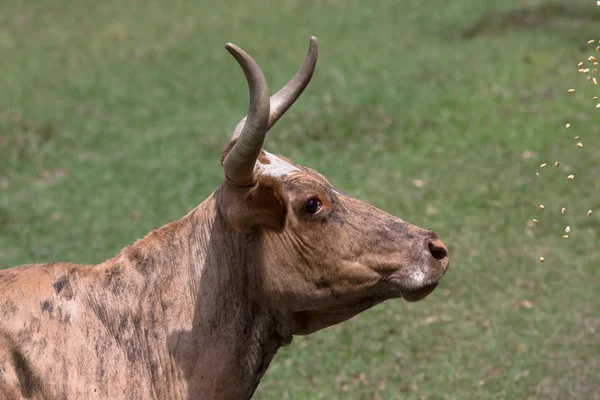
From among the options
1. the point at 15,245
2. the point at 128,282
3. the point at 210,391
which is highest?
the point at 128,282

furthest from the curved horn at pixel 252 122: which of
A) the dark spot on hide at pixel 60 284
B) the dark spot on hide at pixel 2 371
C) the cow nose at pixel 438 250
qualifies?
the dark spot on hide at pixel 2 371

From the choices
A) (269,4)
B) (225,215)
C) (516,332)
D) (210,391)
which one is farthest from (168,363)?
(269,4)

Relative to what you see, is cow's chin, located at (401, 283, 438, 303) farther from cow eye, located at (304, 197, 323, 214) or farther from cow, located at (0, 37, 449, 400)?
cow eye, located at (304, 197, 323, 214)

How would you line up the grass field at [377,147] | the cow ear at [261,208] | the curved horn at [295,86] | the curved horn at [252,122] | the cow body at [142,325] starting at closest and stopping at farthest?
the curved horn at [252,122]
the cow body at [142,325]
the cow ear at [261,208]
the curved horn at [295,86]
the grass field at [377,147]

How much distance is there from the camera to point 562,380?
290 inches

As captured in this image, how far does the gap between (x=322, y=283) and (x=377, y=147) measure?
767 cm

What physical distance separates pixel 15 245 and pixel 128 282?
5937mm

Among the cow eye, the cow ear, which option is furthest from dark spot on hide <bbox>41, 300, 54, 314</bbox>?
the cow eye

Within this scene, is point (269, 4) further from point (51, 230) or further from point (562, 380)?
point (562, 380)

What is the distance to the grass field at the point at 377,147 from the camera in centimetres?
812

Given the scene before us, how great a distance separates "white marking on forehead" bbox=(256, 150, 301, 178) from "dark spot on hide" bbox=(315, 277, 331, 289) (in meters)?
0.58

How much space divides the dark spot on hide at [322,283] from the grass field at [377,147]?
2780 mm

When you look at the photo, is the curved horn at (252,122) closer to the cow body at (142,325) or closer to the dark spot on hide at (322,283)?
the cow body at (142,325)

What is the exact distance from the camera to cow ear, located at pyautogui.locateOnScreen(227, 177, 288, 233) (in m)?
4.90
